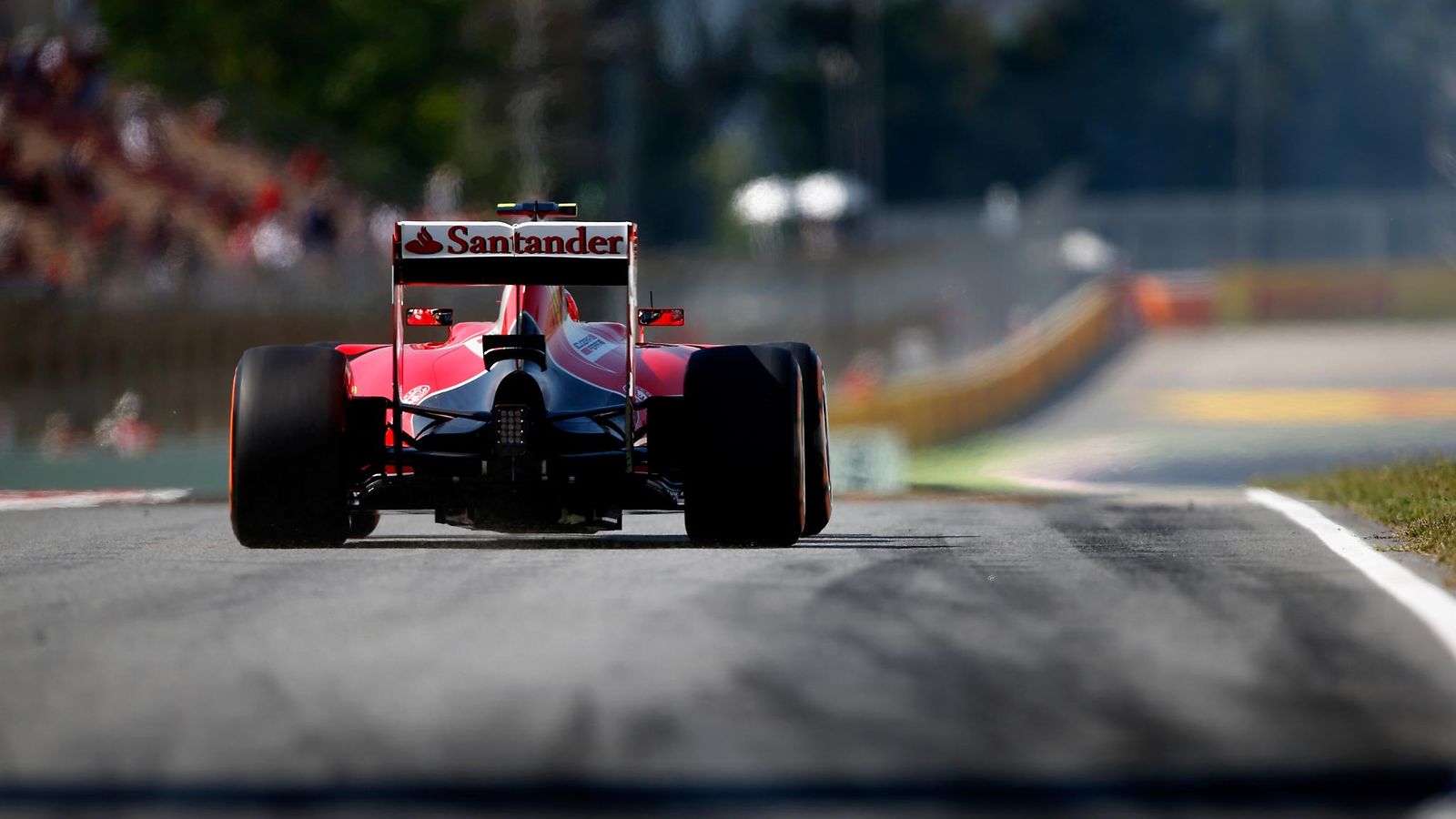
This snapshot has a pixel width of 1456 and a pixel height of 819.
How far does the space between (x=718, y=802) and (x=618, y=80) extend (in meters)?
49.6

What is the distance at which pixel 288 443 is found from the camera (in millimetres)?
11680

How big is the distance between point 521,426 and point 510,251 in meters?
0.90

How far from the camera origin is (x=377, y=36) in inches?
2340

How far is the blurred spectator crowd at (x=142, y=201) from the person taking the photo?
96.4 ft

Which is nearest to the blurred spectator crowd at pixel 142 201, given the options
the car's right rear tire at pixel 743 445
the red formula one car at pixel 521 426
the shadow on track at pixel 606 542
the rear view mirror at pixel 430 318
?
the rear view mirror at pixel 430 318

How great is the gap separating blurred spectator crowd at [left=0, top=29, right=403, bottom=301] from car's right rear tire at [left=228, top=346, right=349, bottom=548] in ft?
51.1

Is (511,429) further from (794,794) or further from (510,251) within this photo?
(794,794)

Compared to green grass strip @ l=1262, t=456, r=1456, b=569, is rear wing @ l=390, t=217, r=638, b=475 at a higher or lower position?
higher

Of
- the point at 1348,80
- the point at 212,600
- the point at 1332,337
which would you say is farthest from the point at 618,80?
the point at 1348,80

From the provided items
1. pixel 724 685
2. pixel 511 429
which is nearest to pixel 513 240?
pixel 511 429

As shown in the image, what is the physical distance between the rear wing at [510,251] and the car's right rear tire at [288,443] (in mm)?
667

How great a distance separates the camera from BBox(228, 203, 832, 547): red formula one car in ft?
38.3

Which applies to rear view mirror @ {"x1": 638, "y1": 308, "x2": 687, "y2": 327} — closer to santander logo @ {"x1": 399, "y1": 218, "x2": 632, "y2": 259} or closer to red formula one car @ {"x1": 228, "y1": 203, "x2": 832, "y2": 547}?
red formula one car @ {"x1": 228, "y1": 203, "x2": 832, "y2": 547}

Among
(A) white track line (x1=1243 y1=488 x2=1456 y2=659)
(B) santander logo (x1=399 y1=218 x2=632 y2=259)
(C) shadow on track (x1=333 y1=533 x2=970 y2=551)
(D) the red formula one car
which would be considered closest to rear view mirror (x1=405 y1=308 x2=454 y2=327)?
(D) the red formula one car
